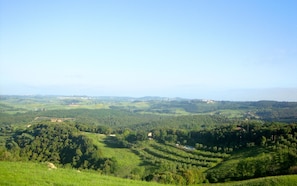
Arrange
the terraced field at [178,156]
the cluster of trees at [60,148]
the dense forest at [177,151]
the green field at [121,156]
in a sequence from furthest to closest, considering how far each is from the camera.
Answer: the cluster of trees at [60,148], the green field at [121,156], the terraced field at [178,156], the dense forest at [177,151]

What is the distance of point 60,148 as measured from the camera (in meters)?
120

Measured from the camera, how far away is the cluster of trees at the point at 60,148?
100688 millimetres

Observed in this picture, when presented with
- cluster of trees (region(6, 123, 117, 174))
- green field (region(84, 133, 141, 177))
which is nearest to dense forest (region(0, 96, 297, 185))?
cluster of trees (region(6, 123, 117, 174))

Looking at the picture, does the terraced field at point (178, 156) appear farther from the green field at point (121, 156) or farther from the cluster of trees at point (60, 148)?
the cluster of trees at point (60, 148)

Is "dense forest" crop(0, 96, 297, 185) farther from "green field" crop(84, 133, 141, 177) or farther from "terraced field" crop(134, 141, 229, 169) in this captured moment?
"green field" crop(84, 133, 141, 177)

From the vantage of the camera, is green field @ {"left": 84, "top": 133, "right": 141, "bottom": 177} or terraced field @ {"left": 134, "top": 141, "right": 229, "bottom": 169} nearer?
terraced field @ {"left": 134, "top": 141, "right": 229, "bottom": 169}

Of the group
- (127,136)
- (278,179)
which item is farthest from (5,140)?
(278,179)

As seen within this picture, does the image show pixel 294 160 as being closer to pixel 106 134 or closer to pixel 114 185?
pixel 114 185

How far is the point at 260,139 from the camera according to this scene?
97.5m

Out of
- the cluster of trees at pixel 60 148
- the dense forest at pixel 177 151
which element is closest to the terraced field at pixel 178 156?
the dense forest at pixel 177 151

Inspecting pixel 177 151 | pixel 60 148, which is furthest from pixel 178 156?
pixel 60 148

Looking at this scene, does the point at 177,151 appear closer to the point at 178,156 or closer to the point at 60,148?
the point at 178,156

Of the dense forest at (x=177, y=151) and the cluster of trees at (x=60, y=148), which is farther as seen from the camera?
the cluster of trees at (x=60, y=148)

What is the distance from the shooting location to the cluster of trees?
101 metres
